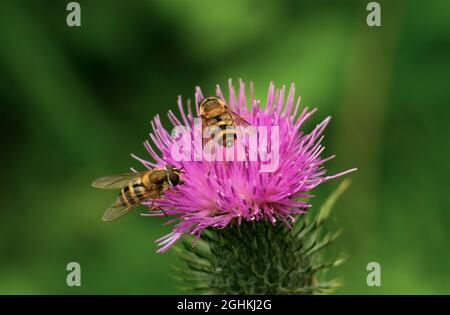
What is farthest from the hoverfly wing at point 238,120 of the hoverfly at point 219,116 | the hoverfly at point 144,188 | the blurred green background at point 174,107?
the blurred green background at point 174,107

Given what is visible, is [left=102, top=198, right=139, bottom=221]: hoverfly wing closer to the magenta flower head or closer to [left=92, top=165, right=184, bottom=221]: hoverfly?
[left=92, top=165, right=184, bottom=221]: hoverfly

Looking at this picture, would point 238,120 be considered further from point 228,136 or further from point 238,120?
point 228,136

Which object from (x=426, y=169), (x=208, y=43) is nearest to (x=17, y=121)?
(x=208, y=43)

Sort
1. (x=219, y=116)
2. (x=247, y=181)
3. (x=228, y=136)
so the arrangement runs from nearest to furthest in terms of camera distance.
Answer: (x=247, y=181), (x=228, y=136), (x=219, y=116)

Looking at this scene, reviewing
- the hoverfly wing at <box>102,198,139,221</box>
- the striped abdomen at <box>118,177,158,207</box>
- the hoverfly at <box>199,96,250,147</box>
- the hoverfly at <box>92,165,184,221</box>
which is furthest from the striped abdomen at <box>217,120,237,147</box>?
the hoverfly wing at <box>102,198,139,221</box>

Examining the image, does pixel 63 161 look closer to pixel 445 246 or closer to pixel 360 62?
pixel 360 62

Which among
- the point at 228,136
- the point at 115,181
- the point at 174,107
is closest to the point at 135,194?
the point at 115,181

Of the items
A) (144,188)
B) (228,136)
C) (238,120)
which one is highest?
(238,120)

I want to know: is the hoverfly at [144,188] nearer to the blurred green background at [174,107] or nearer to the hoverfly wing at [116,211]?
the hoverfly wing at [116,211]

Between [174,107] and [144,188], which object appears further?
[174,107]
